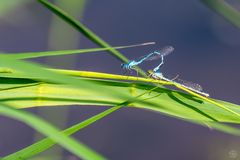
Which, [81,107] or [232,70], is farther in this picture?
[232,70]

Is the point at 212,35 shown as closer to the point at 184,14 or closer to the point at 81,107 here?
the point at 184,14

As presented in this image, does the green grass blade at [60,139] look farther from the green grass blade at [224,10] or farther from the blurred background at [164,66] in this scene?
the blurred background at [164,66]

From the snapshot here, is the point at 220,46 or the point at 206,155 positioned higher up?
the point at 220,46

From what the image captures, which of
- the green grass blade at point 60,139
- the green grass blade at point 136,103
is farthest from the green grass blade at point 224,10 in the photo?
the green grass blade at point 60,139

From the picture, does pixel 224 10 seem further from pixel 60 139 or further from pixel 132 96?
pixel 60 139

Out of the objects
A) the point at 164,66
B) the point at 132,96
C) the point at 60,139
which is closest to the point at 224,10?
the point at 132,96

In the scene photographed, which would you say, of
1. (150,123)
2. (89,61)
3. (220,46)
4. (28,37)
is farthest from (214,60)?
(28,37)

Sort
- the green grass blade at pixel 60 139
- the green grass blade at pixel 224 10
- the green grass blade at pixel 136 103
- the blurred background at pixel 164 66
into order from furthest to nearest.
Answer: the blurred background at pixel 164 66 → the green grass blade at pixel 136 103 → the green grass blade at pixel 224 10 → the green grass blade at pixel 60 139

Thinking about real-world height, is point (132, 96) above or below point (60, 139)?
above
